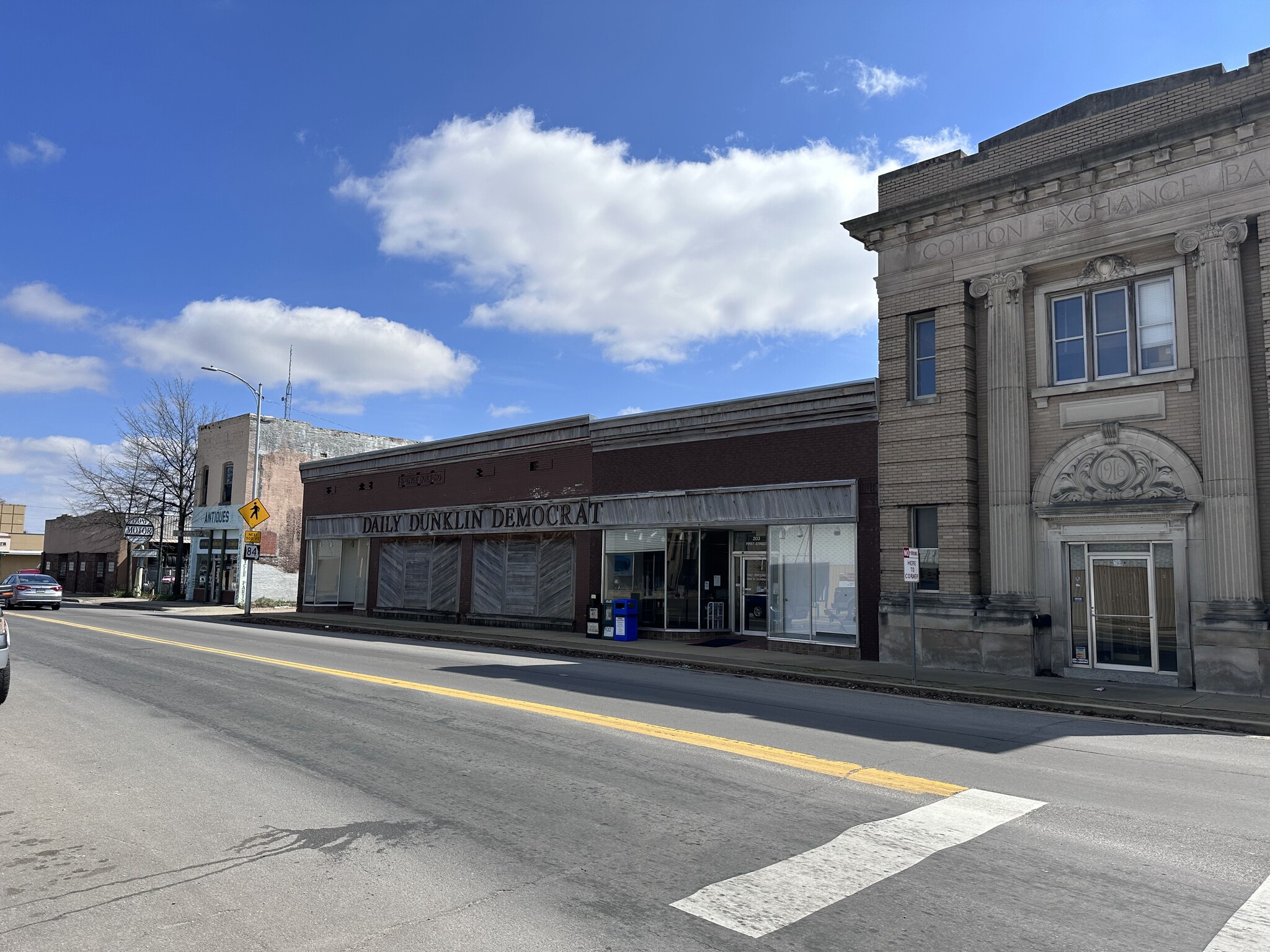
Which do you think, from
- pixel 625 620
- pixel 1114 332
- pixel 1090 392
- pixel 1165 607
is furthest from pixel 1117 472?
pixel 625 620

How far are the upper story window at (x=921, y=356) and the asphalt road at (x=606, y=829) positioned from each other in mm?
8638

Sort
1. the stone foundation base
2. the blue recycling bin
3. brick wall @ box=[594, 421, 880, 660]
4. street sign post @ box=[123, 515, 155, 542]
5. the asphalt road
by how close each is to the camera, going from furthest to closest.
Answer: street sign post @ box=[123, 515, 155, 542] → the blue recycling bin → brick wall @ box=[594, 421, 880, 660] → the stone foundation base → the asphalt road

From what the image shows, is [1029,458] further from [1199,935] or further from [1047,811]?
[1199,935]

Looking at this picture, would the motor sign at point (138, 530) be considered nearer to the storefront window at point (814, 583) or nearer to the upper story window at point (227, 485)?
the upper story window at point (227, 485)

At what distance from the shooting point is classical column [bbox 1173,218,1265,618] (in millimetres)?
13680

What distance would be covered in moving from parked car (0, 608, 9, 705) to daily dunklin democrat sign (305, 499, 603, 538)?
50.5 ft

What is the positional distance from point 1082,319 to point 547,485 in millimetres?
15305

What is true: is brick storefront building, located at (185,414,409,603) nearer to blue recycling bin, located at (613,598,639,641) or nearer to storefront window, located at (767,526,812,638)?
blue recycling bin, located at (613,598,639,641)

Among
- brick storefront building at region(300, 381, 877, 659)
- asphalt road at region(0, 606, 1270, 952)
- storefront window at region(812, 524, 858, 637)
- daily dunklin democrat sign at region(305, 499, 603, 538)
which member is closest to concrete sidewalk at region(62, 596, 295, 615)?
daily dunklin democrat sign at region(305, 499, 603, 538)

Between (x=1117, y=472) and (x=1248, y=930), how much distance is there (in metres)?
12.5

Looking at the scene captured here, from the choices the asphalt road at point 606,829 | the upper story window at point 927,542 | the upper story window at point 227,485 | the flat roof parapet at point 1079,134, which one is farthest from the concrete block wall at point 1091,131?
the upper story window at point 227,485

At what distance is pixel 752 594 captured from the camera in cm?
2184

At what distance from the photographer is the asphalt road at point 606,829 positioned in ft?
13.9

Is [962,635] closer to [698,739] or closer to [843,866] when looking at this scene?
[698,739]
